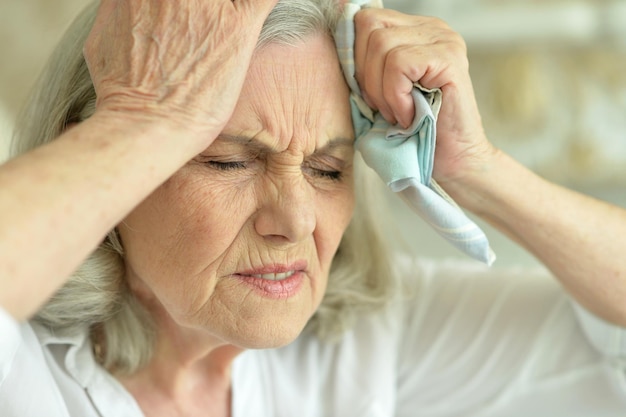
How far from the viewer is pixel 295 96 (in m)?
1.19

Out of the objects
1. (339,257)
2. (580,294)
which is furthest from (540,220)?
(339,257)

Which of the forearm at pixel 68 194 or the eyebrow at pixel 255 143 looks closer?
the forearm at pixel 68 194

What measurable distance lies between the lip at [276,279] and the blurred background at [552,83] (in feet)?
4.03

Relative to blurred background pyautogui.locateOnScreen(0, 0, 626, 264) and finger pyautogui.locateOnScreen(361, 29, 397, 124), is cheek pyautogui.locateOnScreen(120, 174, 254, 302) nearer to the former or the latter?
finger pyautogui.locateOnScreen(361, 29, 397, 124)

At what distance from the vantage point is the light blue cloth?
1.20 metres

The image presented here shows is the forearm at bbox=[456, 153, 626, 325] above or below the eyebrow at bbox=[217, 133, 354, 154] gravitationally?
below

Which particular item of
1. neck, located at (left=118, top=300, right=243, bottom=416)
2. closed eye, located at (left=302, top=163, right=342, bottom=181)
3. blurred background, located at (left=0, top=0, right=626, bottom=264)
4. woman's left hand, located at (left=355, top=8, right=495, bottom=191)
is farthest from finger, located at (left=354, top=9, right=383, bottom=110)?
blurred background, located at (left=0, top=0, right=626, bottom=264)

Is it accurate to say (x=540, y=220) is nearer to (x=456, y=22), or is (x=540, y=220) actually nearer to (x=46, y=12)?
(x=456, y=22)

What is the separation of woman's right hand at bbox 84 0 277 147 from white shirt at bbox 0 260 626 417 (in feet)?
2.03

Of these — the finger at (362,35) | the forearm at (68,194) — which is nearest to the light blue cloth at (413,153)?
the finger at (362,35)

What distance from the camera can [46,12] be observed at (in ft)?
8.68

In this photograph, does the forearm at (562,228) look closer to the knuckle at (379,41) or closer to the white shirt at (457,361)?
the white shirt at (457,361)

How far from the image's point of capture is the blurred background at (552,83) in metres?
2.46

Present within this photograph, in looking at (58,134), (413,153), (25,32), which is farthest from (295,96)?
(25,32)
